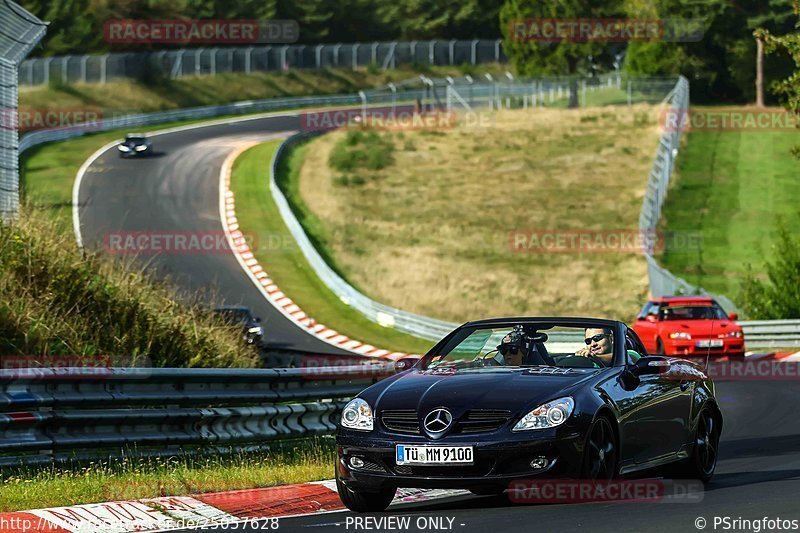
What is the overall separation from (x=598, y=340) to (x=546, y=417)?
1731 mm

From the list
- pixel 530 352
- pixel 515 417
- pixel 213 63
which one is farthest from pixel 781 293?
pixel 213 63

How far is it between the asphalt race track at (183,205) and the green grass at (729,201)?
14.1 meters

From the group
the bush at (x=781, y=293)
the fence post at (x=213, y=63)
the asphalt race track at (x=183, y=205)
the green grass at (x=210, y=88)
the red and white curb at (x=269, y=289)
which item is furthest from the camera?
the fence post at (x=213, y=63)

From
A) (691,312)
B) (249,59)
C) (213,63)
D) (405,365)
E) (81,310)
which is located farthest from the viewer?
(249,59)

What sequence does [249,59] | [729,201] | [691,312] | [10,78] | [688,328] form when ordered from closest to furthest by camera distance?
1. [10,78]
2. [688,328]
3. [691,312]
4. [729,201]
5. [249,59]

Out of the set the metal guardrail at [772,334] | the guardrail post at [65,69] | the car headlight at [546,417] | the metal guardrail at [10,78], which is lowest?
the metal guardrail at [772,334]

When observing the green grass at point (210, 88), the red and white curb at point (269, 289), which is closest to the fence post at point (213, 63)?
the green grass at point (210, 88)

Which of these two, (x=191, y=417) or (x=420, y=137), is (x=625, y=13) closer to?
(x=420, y=137)

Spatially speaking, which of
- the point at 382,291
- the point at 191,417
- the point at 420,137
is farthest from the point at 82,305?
the point at 420,137

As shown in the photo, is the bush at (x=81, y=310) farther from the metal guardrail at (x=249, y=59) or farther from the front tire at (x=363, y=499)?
the metal guardrail at (x=249, y=59)

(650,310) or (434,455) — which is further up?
(434,455)

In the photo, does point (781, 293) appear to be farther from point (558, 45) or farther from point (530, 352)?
point (558, 45)

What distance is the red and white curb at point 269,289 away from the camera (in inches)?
1412

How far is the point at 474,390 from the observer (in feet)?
29.9
